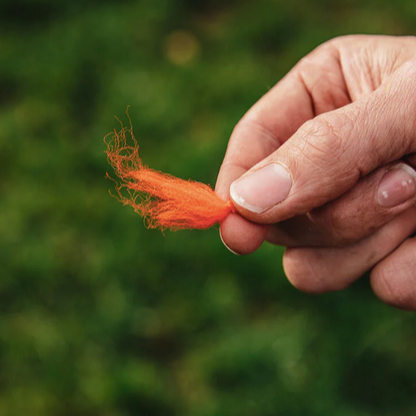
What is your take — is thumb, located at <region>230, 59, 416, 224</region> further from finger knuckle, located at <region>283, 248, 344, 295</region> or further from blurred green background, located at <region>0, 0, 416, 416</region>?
blurred green background, located at <region>0, 0, 416, 416</region>

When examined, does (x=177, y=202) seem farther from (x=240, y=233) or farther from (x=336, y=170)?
(x=336, y=170)

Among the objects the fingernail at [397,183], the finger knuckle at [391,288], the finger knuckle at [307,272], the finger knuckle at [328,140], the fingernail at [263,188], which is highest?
the finger knuckle at [328,140]

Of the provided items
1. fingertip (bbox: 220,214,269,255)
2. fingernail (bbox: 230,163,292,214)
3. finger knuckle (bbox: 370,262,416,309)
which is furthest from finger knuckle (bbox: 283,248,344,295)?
fingernail (bbox: 230,163,292,214)

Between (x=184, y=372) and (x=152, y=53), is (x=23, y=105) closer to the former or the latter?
(x=152, y=53)

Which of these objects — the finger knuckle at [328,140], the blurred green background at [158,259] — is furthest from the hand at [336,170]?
the blurred green background at [158,259]

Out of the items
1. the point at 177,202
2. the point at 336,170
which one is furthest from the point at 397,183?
the point at 177,202

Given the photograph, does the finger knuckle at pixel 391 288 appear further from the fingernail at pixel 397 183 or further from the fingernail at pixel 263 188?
the fingernail at pixel 263 188

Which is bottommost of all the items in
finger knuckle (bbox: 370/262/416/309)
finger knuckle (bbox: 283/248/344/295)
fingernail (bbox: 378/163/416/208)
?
finger knuckle (bbox: 370/262/416/309)
